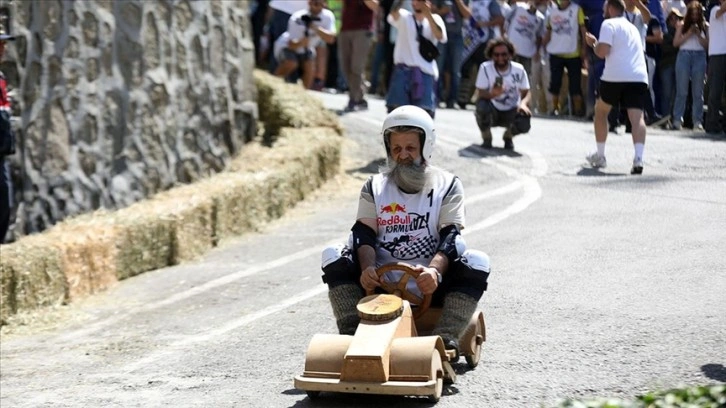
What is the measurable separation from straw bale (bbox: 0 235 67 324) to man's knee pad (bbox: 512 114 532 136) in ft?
25.1

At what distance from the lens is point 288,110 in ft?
61.7

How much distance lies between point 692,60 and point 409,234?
11565 mm

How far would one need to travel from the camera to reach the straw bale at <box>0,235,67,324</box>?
36.3ft

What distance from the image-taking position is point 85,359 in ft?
32.0

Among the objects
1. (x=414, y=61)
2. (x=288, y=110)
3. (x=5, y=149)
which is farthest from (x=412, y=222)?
(x=288, y=110)

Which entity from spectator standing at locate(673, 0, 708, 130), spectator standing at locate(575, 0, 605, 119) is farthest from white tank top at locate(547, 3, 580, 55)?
spectator standing at locate(673, 0, 708, 130)

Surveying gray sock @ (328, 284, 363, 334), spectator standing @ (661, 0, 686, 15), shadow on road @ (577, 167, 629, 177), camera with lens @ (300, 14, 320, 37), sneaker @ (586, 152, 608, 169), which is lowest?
shadow on road @ (577, 167, 629, 177)

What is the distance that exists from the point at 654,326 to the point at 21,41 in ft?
24.5

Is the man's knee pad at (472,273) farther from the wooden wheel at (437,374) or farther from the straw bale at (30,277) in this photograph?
the straw bale at (30,277)

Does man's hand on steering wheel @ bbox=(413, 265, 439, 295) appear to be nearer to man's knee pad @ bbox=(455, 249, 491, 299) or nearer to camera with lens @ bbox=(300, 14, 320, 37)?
man's knee pad @ bbox=(455, 249, 491, 299)

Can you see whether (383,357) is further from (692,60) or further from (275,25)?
(275,25)

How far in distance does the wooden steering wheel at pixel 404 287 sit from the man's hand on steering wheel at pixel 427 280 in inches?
1.3

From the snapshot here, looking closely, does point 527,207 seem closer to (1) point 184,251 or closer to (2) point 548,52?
(1) point 184,251

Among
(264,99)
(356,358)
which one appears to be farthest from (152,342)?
(264,99)
